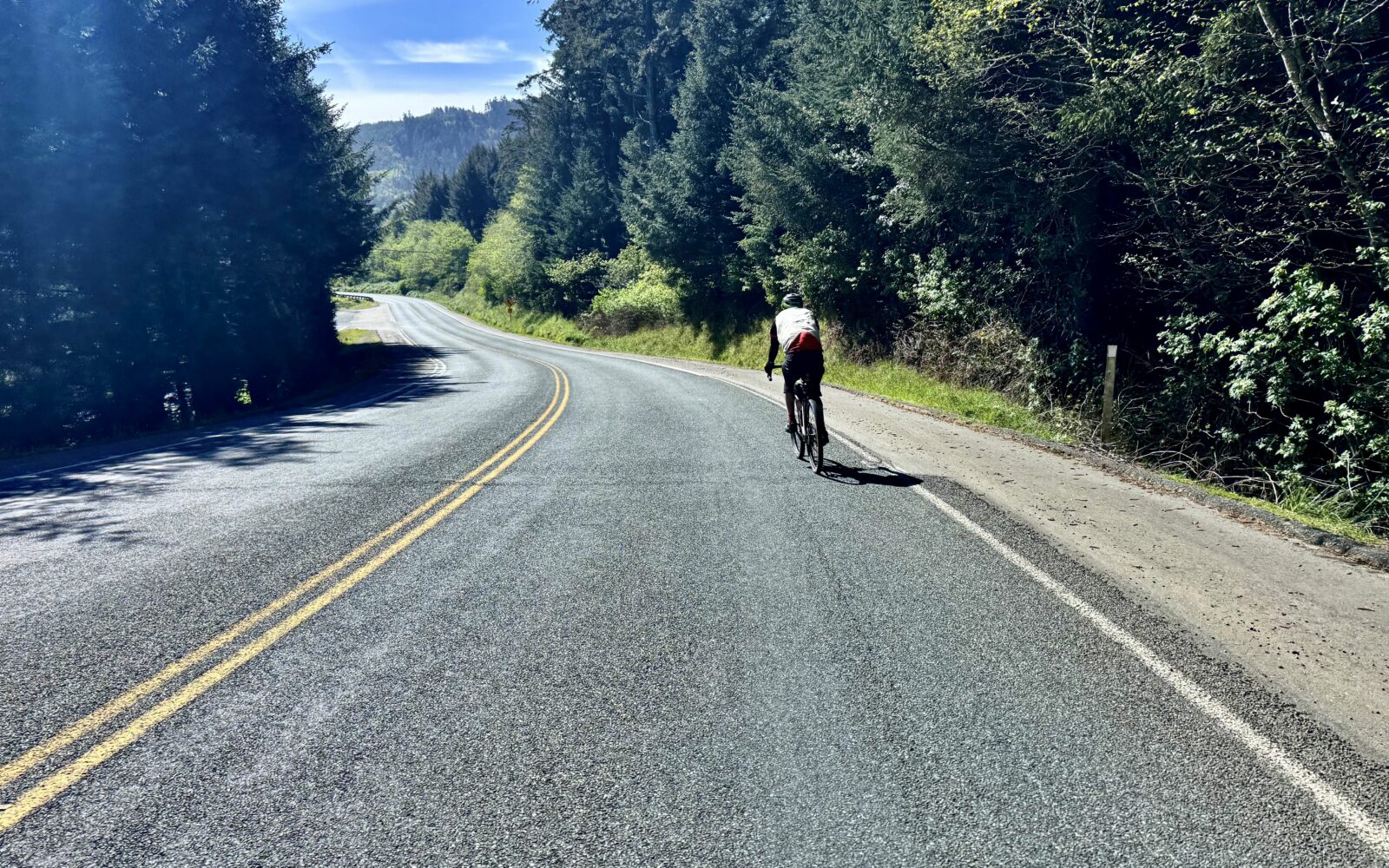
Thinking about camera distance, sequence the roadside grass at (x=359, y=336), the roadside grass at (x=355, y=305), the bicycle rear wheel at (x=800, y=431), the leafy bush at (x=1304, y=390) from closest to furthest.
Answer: the leafy bush at (x=1304, y=390)
the bicycle rear wheel at (x=800, y=431)
the roadside grass at (x=359, y=336)
the roadside grass at (x=355, y=305)

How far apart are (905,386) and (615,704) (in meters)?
17.2

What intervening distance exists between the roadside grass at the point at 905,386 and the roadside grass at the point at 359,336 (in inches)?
409

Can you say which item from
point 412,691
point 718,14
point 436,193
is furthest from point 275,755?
point 436,193

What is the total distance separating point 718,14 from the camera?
36.6 metres

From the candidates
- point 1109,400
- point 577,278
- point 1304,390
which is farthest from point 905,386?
point 577,278

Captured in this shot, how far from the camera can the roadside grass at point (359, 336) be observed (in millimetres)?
50791

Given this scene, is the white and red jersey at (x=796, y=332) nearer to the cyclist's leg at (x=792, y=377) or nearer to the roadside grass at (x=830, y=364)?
the cyclist's leg at (x=792, y=377)

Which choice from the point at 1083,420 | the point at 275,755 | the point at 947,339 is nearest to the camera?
the point at 275,755

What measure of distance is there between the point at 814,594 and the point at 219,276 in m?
19.8

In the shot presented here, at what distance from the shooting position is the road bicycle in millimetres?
8883

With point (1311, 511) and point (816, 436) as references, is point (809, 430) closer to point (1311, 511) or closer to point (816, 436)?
point (816, 436)

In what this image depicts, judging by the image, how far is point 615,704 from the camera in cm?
345

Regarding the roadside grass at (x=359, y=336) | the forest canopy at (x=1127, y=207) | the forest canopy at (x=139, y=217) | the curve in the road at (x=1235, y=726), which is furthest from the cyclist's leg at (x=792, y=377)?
the roadside grass at (x=359, y=336)

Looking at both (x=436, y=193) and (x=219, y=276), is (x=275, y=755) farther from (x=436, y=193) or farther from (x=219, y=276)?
(x=436, y=193)
